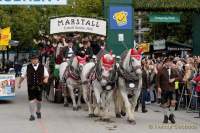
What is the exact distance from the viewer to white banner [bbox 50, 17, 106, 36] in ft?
68.3

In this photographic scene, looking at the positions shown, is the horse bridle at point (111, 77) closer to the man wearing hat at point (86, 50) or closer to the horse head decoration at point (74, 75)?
the horse head decoration at point (74, 75)

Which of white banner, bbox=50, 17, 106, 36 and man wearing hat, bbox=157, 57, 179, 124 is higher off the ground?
white banner, bbox=50, 17, 106, 36

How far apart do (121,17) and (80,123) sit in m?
10.7

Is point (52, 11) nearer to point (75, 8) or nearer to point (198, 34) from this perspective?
point (75, 8)

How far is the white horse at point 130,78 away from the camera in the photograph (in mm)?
14648

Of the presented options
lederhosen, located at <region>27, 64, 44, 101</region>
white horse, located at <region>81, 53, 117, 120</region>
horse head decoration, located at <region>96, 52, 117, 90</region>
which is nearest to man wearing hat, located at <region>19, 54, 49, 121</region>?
lederhosen, located at <region>27, 64, 44, 101</region>

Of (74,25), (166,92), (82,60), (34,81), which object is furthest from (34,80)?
(74,25)

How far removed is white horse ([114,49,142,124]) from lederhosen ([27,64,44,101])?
2285mm

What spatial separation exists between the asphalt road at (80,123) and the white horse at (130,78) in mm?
562

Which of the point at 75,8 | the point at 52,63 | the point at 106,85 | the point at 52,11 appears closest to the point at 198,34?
the point at 52,63

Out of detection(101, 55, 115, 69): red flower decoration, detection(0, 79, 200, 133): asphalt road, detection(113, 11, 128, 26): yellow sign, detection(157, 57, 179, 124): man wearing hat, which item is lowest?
Answer: detection(0, 79, 200, 133): asphalt road

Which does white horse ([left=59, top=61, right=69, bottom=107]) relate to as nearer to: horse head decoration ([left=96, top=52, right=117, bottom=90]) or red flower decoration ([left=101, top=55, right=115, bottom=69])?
horse head decoration ([left=96, top=52, right=117, bottom=90])

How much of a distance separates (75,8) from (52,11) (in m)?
11.1

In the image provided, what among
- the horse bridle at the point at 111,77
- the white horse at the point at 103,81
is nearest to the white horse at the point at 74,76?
the white horse at the point at 103,81
